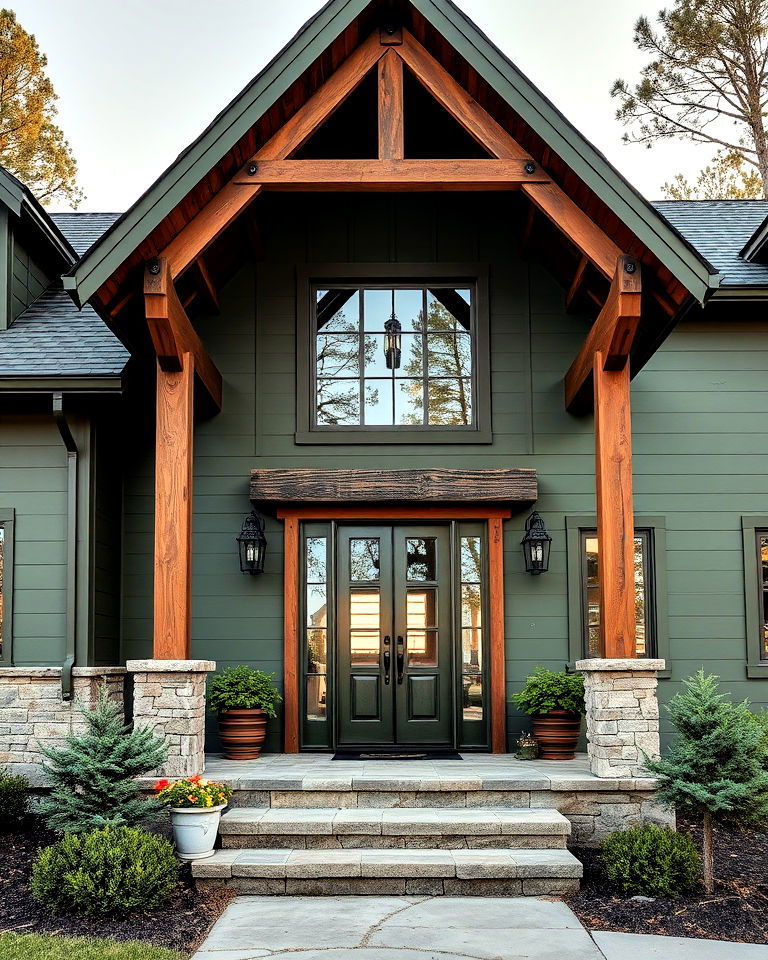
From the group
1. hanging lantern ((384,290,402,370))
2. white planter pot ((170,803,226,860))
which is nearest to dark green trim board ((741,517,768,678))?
hanging lantern ((384,290,402,370))

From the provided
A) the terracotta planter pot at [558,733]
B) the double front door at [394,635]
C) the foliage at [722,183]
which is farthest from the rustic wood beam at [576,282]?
the foliage at [722,183]

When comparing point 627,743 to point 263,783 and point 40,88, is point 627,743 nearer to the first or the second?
point 263,783

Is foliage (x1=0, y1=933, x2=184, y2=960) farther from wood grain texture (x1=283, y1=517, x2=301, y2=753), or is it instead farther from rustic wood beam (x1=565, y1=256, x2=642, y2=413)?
rustic wood beam (x1=565, y1=256, x2=642, y2=413)

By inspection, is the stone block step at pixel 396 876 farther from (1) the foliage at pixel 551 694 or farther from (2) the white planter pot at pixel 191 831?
(1) the foliage at pixel 551 694

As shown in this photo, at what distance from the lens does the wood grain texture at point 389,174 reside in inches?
286

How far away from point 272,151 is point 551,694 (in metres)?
4.54

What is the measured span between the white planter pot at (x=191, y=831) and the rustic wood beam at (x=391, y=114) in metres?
4.52

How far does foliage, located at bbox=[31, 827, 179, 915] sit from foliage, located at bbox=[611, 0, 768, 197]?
15.7 meters

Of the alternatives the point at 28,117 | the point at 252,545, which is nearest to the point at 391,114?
the point at 252,545

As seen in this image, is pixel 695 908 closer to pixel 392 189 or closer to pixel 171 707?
pixel 171 707

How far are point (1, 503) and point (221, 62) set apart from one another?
47.7 ft

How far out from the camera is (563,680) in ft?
26.5

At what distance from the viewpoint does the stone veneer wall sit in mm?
7895

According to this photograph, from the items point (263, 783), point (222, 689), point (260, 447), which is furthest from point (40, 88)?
point (263, 783)
